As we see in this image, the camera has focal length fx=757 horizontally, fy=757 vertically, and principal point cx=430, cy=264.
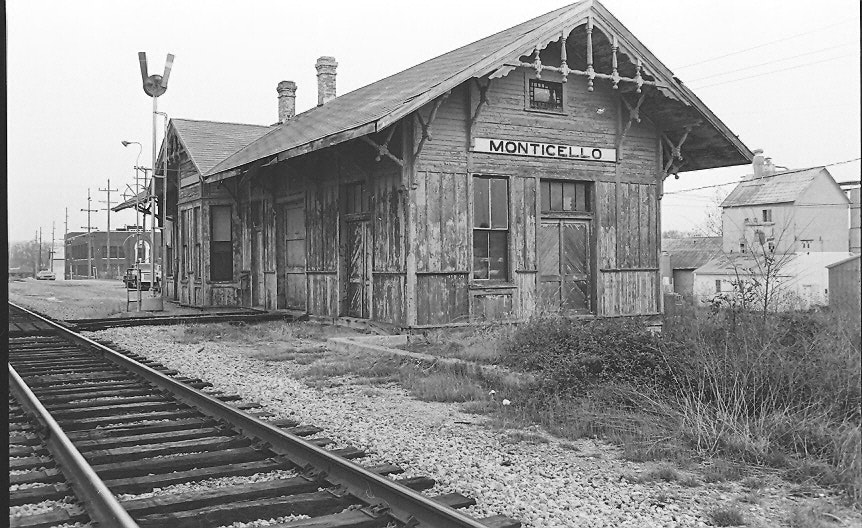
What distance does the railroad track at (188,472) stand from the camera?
398 centimetres

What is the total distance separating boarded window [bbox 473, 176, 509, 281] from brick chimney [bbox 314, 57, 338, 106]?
10603mm

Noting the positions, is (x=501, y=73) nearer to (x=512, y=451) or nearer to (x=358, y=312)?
(x=358, y=312)

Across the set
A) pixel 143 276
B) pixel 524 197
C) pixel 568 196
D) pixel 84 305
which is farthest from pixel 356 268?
pixel 143 276

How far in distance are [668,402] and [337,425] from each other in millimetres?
2901

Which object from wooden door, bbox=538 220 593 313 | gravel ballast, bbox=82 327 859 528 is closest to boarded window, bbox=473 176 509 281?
wooden door, bbox=538 220 593 313

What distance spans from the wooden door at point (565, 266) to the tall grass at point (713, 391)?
5.68 m

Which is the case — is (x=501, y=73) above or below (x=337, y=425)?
above

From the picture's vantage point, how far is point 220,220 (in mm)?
21531

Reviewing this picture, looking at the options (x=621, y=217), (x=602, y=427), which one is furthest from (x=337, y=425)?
(x=621, y=217)

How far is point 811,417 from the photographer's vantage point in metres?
4.69

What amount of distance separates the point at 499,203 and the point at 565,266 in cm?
188

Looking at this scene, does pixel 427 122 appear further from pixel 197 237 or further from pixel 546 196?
pixel 197 237

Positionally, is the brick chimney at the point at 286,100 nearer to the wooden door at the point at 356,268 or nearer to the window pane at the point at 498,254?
the wooden door at the point at 356,268

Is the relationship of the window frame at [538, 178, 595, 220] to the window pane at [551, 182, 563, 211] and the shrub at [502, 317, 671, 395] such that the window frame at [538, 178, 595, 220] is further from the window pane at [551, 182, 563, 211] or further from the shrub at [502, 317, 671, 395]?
the shrub at [502, 317, 671, 395]
